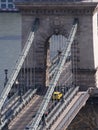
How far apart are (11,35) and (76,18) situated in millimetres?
22564

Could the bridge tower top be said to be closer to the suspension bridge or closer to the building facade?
the suspension bridge

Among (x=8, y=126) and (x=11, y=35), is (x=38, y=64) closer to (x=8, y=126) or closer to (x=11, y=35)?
(x=8, y=126)

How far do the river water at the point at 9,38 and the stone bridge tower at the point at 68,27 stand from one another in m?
17.7

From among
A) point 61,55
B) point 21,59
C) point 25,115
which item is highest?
point 61,55

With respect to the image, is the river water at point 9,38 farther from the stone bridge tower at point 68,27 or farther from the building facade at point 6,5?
the stone bridge tower at point 68,27

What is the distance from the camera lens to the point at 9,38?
82.8 m

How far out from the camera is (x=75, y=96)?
5881 cm

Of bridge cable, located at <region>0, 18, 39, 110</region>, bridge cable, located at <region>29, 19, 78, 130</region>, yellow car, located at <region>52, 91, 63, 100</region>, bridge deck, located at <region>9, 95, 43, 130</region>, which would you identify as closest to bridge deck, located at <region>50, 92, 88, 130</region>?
yellow car, located at <region>52, 91, 63, 100</region>

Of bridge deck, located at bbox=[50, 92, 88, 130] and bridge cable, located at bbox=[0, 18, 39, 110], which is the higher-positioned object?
bridge cable, located at bbox=[0, 18, 39, 110]

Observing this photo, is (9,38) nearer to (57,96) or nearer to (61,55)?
(61,55)

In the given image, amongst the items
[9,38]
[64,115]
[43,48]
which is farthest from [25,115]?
[9,38]

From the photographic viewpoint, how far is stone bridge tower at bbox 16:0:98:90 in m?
60.8

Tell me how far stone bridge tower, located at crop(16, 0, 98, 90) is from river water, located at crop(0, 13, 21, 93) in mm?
17680

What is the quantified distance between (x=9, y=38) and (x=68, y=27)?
2209 cm
